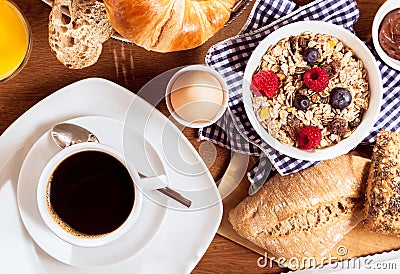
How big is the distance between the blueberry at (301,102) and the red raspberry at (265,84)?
0.04 m

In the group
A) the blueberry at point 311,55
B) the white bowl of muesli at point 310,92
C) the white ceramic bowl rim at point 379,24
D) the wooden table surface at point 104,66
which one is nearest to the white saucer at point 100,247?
the wooden table surface at point 104,66

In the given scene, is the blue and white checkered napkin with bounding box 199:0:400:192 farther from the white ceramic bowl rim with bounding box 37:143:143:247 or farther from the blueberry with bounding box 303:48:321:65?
the white ceramic bowl rim with bounding box 37:143:143:247

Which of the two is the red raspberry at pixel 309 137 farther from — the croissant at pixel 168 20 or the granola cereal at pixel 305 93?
the croissant at pixel 168 20

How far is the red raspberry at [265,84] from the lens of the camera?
4.60 ft

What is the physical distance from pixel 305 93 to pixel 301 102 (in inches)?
0.9

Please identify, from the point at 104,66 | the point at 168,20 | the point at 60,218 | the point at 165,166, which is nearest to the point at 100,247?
the point at 60,218

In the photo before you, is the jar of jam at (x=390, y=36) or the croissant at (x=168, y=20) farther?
the jar of jam at (x=390, y=36)

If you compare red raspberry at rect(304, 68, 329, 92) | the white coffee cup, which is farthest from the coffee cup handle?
red raspberry at rect(304, 68, 329, 92)

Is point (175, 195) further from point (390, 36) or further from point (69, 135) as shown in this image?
point (390, 36)

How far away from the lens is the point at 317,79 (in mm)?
1398

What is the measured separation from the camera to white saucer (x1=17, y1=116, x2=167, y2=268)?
1373 millimetres

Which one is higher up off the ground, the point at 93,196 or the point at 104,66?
the point at 104,66

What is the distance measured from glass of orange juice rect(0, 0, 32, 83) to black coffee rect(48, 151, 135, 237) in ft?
0.74

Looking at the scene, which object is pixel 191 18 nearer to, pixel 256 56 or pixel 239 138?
pixel 256 56
